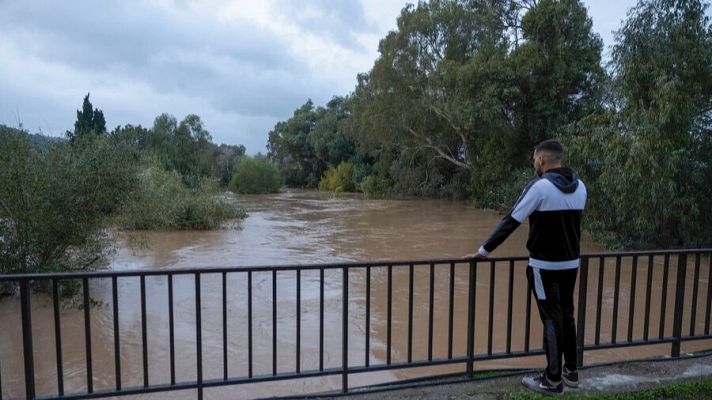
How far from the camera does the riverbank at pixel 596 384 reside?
3379mm

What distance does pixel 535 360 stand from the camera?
6246mm

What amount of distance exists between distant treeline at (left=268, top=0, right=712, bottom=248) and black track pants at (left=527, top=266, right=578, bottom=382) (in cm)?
887

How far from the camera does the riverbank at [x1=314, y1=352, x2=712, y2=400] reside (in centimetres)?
338

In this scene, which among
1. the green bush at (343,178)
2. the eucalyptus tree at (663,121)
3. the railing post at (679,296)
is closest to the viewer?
the railing post at (679,296)

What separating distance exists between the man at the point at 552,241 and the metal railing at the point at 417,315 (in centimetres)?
41

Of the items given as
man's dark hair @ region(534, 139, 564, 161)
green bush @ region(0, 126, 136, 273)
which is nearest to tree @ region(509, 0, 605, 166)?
green bush @ region(0, 126, 136, 273)

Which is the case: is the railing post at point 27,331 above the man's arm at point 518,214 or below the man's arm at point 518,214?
below

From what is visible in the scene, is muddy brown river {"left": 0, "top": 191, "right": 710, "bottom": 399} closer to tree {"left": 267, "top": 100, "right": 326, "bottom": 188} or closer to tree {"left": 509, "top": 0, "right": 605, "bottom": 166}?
tree {"left": 509, "top": 0, "right": 605, "bottom": 166}

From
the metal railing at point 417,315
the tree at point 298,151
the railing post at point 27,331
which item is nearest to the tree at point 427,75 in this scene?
the metal railing at point 417,315

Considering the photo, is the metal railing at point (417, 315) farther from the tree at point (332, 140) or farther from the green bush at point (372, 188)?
the tree at point (332, 140)

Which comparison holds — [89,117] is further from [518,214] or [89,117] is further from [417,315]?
[518,214]

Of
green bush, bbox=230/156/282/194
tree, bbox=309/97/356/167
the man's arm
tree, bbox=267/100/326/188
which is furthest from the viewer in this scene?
tree, bbox=267/100/326/188

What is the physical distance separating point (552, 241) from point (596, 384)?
1.26m

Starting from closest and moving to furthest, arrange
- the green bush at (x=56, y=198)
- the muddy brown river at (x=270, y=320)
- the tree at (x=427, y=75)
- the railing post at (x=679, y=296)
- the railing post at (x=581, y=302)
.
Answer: the railing post at (x=581, y=302), the railing post at (x=679, y=296), the muddy brown river at (x=270, y=320), the green bush at (x=56, y=198), the tree at (x=427, y=75)
